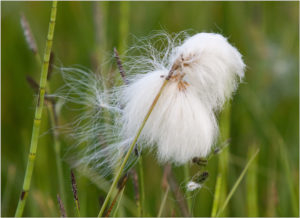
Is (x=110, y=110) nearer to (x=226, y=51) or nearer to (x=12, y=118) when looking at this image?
(x=226, y=51)

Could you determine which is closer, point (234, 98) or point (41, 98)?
point (41, 98)

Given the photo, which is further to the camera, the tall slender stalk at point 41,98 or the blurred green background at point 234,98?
the blurred green background at point 234,98

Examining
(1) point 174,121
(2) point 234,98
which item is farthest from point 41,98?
(2) point 234,98

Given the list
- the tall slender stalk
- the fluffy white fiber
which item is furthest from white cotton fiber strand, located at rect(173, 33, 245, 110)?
the tall slender stalk

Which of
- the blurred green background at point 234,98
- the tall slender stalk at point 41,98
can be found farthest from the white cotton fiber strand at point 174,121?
the blurred green background at point 234,98

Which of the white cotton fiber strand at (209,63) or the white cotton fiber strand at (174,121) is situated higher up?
the white cotton fiber strand at (209,63)

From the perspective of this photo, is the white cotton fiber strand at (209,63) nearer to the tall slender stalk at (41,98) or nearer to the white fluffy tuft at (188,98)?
the white fluffy tuft at (188,98)

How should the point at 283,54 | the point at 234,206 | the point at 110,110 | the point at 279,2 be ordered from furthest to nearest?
the point at 279,2, the point at 283,54, the point at 234,206, the point at 110,110

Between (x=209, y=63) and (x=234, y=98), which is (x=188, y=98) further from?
(x=234, y=98)

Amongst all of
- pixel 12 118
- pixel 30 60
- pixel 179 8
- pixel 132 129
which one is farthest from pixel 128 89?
pixel 179 8
